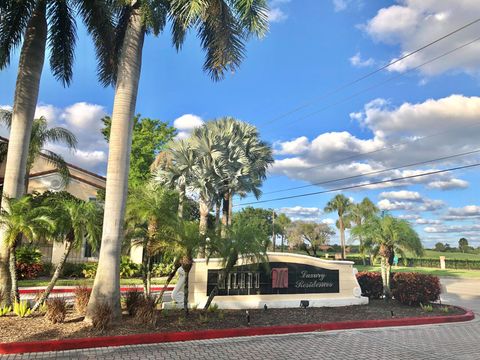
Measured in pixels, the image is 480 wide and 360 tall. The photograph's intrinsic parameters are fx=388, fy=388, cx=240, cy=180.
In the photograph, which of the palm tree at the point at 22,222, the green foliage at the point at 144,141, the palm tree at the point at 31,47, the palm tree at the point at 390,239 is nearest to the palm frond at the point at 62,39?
the palm tree at the point at 31,47

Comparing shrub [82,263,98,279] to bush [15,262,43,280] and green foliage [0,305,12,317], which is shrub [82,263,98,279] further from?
green foliage [0,305,12,317]

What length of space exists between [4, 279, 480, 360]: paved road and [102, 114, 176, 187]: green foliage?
A: 76.5 feet

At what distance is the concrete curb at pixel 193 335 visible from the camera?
23.5 ft

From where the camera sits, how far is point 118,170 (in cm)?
947

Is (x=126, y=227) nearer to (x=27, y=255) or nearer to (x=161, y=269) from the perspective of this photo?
(x=27, y=255)

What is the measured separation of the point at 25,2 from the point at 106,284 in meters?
8.39

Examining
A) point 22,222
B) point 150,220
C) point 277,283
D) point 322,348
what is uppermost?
point 150,220

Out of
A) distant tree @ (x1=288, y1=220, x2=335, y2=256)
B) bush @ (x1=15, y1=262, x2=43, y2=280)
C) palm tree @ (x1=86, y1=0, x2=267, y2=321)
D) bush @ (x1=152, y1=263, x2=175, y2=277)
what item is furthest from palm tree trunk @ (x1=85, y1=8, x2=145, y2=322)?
distant tree @ (x1=288, y1=220, x2=335, y2=256)

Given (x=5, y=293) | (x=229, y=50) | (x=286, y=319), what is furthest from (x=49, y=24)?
(x=286, y=319)

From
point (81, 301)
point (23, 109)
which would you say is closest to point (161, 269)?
point (81, 301)

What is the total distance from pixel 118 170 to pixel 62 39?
240 inches

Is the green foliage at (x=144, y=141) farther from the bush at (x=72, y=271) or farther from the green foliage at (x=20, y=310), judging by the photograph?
the green foliage at (x=20, y=310)

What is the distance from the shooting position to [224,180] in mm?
26344

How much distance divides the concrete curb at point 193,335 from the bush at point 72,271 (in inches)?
539
